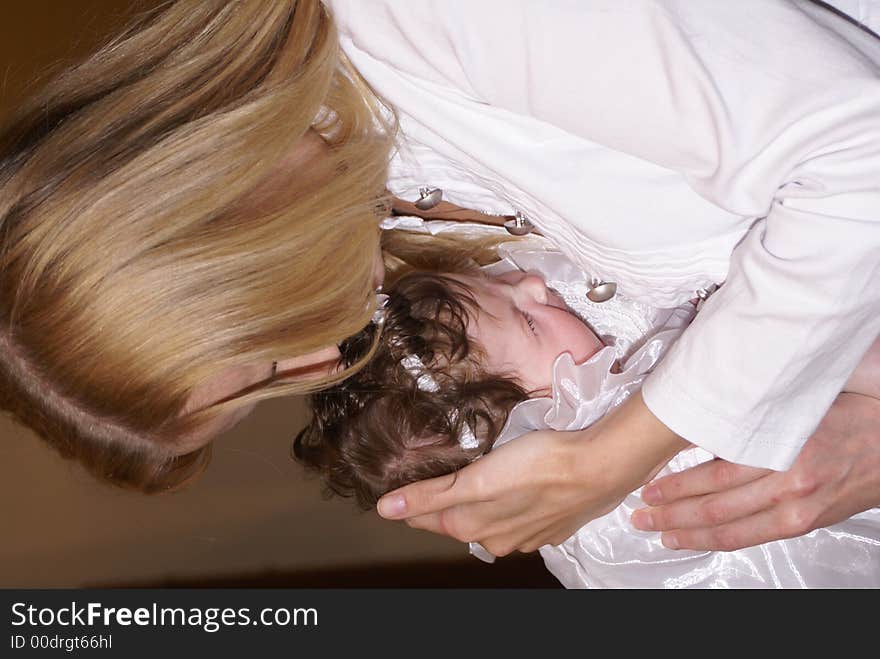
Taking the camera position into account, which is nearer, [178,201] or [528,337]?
[178,201]

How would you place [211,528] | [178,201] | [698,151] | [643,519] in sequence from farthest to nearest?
[211,528]
[643,519]
[178,201]
[698,151]

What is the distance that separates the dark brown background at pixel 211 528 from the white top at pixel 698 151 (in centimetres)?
102

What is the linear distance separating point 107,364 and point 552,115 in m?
0.42

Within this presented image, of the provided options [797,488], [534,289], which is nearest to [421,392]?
[534,289]

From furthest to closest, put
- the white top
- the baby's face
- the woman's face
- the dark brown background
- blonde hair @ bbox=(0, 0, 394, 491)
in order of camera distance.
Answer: the dark brown background, the baby's face, the woman's face, blonde hair @ bbox=(0, 0, 394, 491), the white top

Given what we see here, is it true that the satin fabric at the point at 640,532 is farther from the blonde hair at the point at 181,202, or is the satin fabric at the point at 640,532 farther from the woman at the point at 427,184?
the blonde hair at the point at 181,202

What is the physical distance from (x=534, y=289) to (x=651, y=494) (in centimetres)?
25

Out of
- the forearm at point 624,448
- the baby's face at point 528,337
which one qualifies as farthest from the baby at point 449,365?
the forearm at point 624,448

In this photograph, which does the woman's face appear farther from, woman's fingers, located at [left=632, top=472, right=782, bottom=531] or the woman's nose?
woman's fingers, located at [left=632, top=472, right=782, bottom=531]

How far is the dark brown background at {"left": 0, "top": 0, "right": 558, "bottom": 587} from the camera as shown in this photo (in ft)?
5.09

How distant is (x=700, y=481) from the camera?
2.75 ft

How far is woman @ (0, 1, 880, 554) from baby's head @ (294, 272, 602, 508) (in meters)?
0.09

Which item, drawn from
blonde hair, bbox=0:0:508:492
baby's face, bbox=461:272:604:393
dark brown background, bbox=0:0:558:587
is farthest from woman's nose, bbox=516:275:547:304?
dark brown background, bbox=0:0:558:587

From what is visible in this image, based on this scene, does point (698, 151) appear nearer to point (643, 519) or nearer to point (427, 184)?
point (427, 184)
